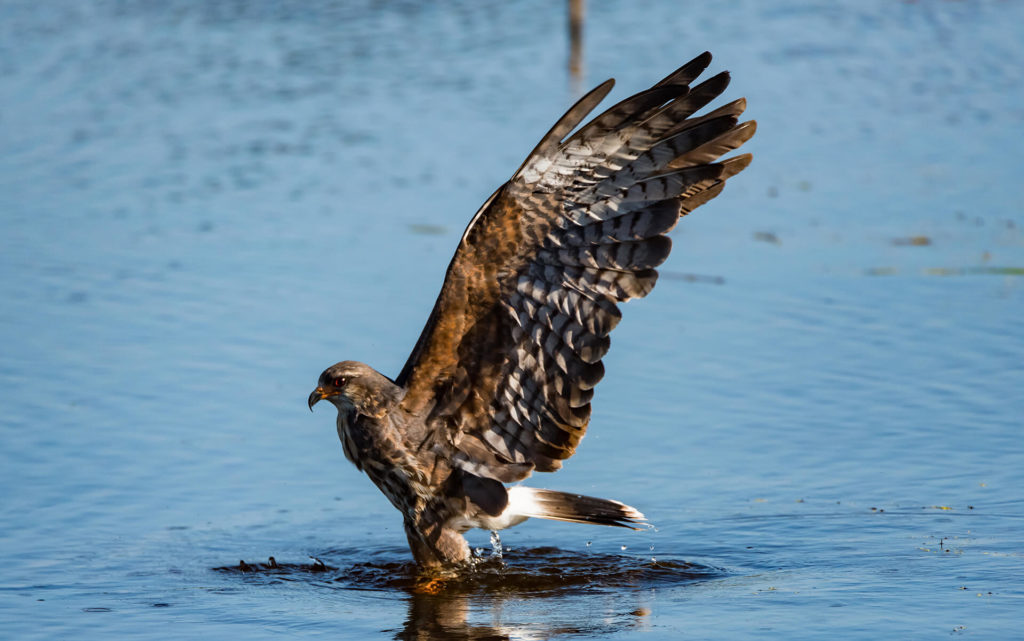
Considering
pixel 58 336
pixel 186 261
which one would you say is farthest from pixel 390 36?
pixel 58 336

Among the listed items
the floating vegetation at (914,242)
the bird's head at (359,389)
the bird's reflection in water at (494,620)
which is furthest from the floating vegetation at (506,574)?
the floating vegetation at (914,242)

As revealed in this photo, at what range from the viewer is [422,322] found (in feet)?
29.3

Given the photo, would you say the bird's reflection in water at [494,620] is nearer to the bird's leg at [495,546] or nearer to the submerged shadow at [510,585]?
the submerged shadow at [510,585]

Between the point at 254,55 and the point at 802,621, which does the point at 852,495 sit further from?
Result: the point at 254,55

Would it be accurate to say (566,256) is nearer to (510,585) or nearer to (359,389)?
(359,389)

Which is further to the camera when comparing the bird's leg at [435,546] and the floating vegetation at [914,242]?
the floating vegetation at [914,242]

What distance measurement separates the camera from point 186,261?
10.3 meters

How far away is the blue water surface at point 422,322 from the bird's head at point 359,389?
27.7 inches

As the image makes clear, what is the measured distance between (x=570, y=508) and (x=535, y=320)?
0.82 m

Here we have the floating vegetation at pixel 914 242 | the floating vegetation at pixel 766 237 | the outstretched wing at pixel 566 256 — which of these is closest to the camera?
the outstretched wing at pixel 566 256

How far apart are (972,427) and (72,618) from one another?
4257 millimetres

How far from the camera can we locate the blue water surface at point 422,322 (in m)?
5.89

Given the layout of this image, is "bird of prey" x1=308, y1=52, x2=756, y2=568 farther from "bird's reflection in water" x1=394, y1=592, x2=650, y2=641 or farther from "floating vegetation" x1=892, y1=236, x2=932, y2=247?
"floating vegetation" x1=892, y1=236, x2=932, y2=247

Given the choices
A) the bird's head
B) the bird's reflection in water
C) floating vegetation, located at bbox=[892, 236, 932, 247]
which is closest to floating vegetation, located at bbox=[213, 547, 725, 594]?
the bird's reflection in water
